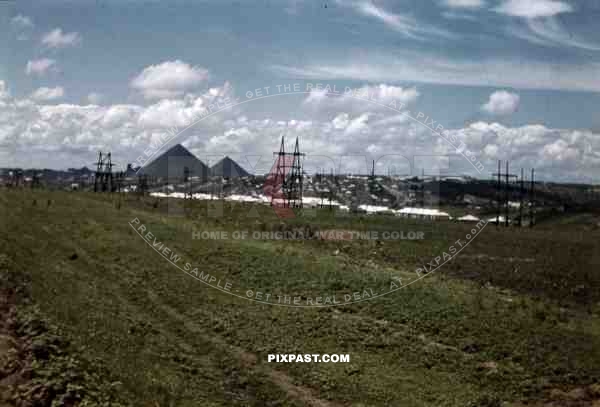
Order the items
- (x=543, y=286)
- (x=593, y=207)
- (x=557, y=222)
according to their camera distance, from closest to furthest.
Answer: (x=543, y=286)
(x=557, y=222)
(x=593, y=207)

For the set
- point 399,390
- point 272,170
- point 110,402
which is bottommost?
point 399,390

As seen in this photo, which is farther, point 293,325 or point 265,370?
point 293,325

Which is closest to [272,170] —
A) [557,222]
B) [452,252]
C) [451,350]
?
[452,252]

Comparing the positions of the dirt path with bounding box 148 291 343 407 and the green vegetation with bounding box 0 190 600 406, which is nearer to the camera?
the dirt path with bounding box 148 291 343 407

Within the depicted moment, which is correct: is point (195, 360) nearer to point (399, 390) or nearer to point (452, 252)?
point (399, 390)

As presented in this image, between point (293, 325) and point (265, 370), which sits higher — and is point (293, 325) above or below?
above

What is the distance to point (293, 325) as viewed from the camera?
17.5 meters

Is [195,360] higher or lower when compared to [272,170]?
lower

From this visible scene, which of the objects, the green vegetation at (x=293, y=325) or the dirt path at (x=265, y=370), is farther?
the green vegetation at (x=293, y=325)

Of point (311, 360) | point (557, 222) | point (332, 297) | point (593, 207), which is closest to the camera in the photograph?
point (311, 360)

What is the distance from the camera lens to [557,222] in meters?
76.9

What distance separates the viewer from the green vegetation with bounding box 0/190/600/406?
13.4 meters

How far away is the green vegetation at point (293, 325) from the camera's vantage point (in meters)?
13.4

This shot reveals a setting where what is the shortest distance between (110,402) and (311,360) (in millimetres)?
6972
